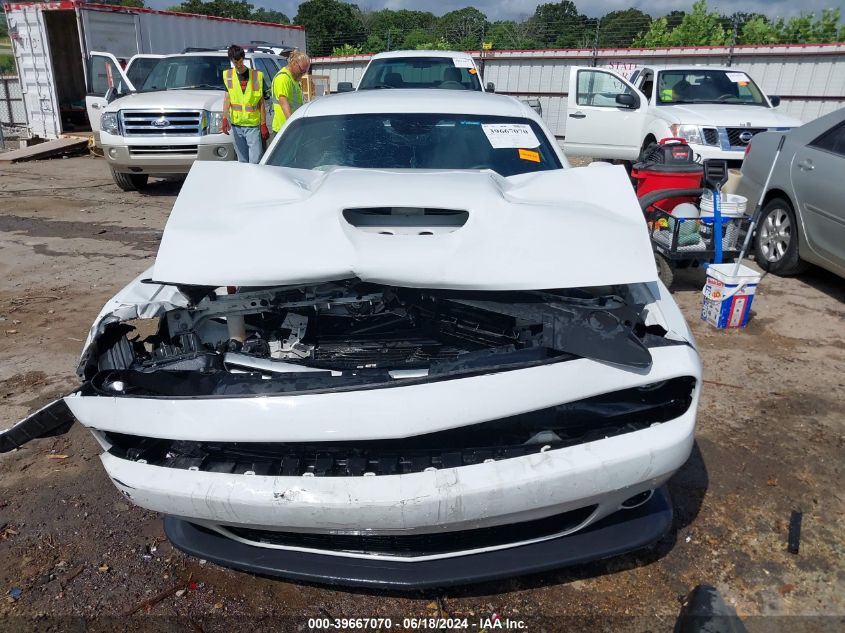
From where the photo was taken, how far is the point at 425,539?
212 cm

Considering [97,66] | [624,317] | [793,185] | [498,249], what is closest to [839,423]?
[624,317]

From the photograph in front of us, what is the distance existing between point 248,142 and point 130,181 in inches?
119

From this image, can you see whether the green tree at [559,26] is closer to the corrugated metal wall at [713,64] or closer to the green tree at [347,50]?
the corrugated metal wall at [713,64]

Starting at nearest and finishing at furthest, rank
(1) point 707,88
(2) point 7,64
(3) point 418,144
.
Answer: (3) point 418,144
(1) point 707,88
(2) point 7,64

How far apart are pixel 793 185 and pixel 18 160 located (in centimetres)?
1382

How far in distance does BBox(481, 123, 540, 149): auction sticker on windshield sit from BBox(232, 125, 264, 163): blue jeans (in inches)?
208

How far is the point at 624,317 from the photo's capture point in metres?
2.28

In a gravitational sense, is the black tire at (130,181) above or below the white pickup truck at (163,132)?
→ below

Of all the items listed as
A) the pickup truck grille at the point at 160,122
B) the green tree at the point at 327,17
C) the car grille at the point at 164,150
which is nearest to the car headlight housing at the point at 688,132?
the pickup truck grille at the point at 160,122

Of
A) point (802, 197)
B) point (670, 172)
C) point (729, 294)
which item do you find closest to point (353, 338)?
point (729, 294)

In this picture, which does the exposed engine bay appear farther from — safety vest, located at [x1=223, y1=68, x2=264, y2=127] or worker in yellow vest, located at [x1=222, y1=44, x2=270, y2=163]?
safety vest, located at [x1=223, y1=68, x2=264, y2=127]

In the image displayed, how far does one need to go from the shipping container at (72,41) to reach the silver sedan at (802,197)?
12.4m

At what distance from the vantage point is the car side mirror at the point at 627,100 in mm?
9227

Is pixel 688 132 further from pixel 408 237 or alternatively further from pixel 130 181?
pixel 130 181
